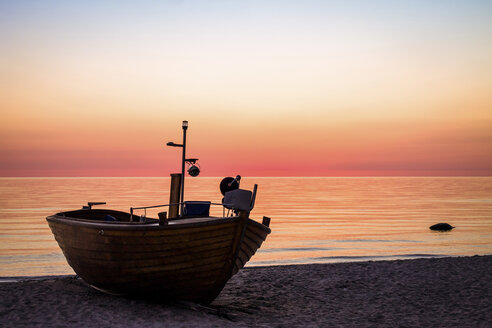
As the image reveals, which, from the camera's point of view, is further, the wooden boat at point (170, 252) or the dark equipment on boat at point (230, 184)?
the dark equipment on boat at point (230, 184)

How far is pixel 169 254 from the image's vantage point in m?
9.33

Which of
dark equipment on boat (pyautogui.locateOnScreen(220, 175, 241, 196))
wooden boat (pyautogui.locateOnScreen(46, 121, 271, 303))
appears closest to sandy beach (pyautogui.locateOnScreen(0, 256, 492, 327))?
wooden boat (pyautogui.locateOnScreen(46, 121, 271, 303))

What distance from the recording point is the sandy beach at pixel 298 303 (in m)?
9.30

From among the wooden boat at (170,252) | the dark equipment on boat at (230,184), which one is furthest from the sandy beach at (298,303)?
the dark equipment on boat at (230,184)

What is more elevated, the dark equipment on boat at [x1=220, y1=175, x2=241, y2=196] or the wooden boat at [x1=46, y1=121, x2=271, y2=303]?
the dark equipment on boat at [x1=220, y1=175, x2=241, y2=196]

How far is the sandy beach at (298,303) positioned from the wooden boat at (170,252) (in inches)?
20.2

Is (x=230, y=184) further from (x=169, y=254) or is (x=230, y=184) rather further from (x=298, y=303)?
(x=298, y=303)

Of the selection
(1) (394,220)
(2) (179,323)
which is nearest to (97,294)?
(2) (179,323)

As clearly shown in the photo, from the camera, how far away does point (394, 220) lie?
4053 centimetres

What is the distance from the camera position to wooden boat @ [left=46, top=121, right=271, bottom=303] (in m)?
9.27

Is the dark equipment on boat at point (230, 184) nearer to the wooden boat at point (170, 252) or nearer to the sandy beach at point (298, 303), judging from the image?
the wooden boat at point (170, 252)

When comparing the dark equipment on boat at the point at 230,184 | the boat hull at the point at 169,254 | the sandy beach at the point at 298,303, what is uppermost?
the dark equipment on boat at the point at 230,184

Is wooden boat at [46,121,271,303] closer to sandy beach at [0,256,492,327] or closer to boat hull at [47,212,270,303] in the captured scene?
boat hull at [47,212,270,303]

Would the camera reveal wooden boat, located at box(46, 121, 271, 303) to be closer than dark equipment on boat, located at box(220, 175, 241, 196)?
Yes
